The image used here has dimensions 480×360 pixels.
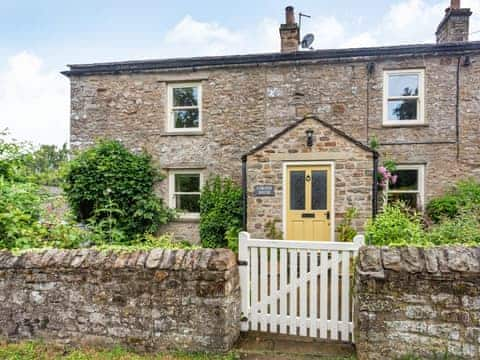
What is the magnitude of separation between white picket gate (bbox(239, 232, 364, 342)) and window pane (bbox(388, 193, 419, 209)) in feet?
19.5

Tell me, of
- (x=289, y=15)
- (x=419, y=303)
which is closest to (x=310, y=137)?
(x=289, y=15)

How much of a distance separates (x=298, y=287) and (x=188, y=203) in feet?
22.0

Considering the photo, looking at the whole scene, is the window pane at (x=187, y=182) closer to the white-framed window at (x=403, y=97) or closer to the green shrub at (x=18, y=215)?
the green shrub at (x=18, y=215)

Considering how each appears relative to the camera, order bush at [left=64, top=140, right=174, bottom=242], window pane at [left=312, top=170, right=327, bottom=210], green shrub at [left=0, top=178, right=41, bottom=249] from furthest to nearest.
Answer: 1. bush at [left=64, top=140, right=174, bottom=242]
2. window pane at [left=312, top=170, right=327, bottom=210]
3. green shrub at [left=0, top=178, right=41, bottom=249]

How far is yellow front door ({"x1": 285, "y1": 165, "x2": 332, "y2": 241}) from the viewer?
7520 millimetres

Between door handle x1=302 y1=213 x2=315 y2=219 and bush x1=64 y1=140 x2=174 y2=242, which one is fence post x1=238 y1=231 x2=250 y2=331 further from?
bush x1=64 y1=140 x2=174 y2=242

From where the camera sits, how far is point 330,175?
7.45 meters

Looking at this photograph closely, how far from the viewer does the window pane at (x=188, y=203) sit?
9.88 m

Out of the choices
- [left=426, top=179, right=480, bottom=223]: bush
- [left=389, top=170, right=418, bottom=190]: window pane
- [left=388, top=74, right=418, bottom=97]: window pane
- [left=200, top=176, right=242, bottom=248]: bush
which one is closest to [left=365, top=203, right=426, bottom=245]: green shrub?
[left=426, top=179, right=480, bottom=223]: bush

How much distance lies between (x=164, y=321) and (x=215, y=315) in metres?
0.61

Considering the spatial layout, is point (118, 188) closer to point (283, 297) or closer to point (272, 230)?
point (272, 230)

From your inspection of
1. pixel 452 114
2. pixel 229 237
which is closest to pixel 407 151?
pixel 452 114

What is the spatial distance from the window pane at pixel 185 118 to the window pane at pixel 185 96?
274 mm

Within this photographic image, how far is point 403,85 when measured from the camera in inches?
347
